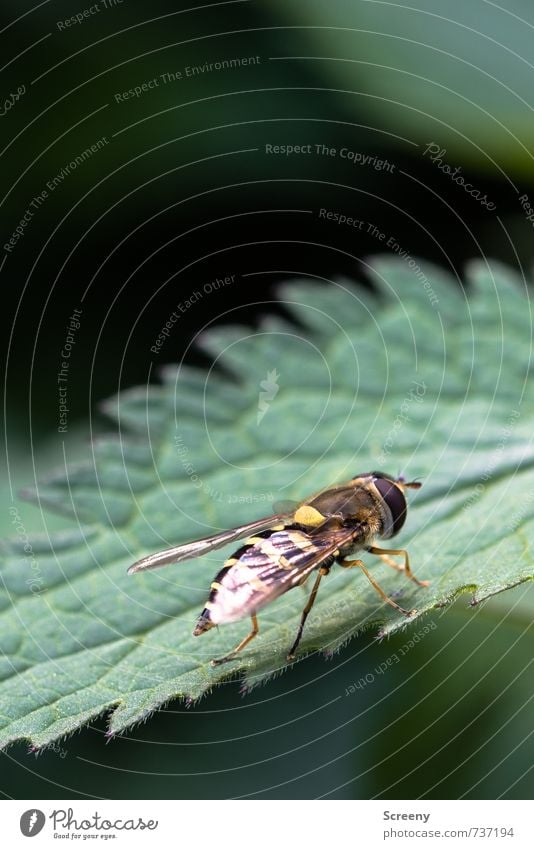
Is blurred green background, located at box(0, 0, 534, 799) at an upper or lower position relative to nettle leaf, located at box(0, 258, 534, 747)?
upper

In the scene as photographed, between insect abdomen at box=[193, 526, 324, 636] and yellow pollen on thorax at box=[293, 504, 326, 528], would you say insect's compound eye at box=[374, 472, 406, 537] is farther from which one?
insect abdomen at box=[193, 526, 324, 636]

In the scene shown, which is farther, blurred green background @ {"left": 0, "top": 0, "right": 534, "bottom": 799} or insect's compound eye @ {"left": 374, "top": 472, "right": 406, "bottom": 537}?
blurred green background @ {"left": 0, "top": 0, "right": 534, "bottom": 799}

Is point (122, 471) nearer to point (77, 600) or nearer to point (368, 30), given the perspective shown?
point (77, 600)

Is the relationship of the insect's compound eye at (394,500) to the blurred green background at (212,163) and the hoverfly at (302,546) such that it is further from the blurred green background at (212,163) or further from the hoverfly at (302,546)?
the blurred green background at (212,163)

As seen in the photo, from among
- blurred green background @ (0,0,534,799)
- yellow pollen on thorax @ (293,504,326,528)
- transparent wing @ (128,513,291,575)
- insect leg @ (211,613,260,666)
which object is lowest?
insect leg @ (211,613,260,666)

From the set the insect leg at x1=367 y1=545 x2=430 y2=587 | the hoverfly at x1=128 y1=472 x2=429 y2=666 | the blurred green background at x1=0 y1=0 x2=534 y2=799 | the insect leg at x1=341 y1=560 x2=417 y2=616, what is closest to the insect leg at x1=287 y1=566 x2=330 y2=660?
the hoverfly at x1=128 y1=472 x2=429 y2=666

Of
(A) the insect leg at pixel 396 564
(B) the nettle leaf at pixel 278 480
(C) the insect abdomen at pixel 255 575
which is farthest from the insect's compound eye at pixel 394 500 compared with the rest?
(C) the insect abdomen at pixel 255 575

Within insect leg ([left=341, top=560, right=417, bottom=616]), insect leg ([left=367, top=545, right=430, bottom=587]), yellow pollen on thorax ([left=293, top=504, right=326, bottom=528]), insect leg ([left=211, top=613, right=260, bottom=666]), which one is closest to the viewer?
insect leg ([left=341, top=560, right=417, bottom=616])
